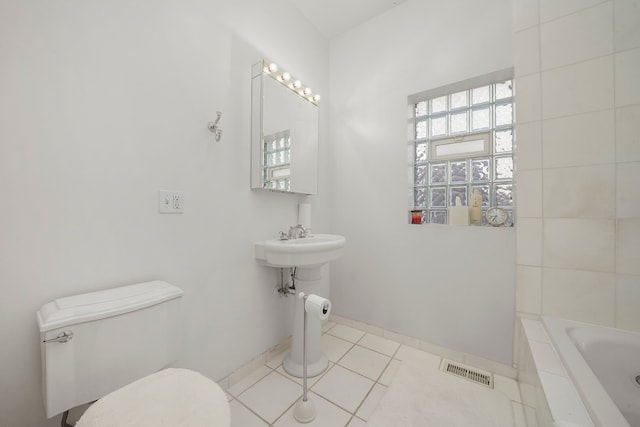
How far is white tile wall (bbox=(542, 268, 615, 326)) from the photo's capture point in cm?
122

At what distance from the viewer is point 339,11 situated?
192 cm

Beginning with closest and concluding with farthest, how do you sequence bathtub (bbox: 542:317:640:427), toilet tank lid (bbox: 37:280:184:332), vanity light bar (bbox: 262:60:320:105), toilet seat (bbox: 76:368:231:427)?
toilet seat (bbox: 76:368:231:427) < toilet tank lid (bbox: 37:280:184:332) < bathtub (bbox: 542:317:640:427) < vanity light bar (bbox: 262:60:320:105)

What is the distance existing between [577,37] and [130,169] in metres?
2.34

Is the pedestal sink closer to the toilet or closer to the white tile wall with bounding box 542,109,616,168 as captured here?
the toilet

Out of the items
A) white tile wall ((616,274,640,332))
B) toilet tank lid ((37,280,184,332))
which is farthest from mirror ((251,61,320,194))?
white tile wall ((616,274,640,332))

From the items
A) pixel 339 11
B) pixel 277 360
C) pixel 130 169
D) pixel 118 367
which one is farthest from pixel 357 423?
pixel 339 11

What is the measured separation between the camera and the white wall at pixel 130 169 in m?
0.78

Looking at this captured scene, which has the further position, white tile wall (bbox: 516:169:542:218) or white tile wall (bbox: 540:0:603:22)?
white tile wall (bbox: 516:169:542:218)

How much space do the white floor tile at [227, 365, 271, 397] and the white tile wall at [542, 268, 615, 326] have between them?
1704 mm

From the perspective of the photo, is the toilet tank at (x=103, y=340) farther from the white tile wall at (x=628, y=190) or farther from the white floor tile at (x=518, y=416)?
the white tile wall at (x=628, y=190)

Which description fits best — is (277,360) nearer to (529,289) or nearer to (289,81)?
(529,289)

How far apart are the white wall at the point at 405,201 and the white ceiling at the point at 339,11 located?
0.08 m

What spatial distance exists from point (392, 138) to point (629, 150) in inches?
48.0

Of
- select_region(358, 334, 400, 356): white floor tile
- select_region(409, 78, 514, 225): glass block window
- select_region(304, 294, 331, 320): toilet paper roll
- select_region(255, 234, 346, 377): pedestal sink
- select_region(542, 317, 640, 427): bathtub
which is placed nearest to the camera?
select_region(542, 317, 640, 427): bathtub
